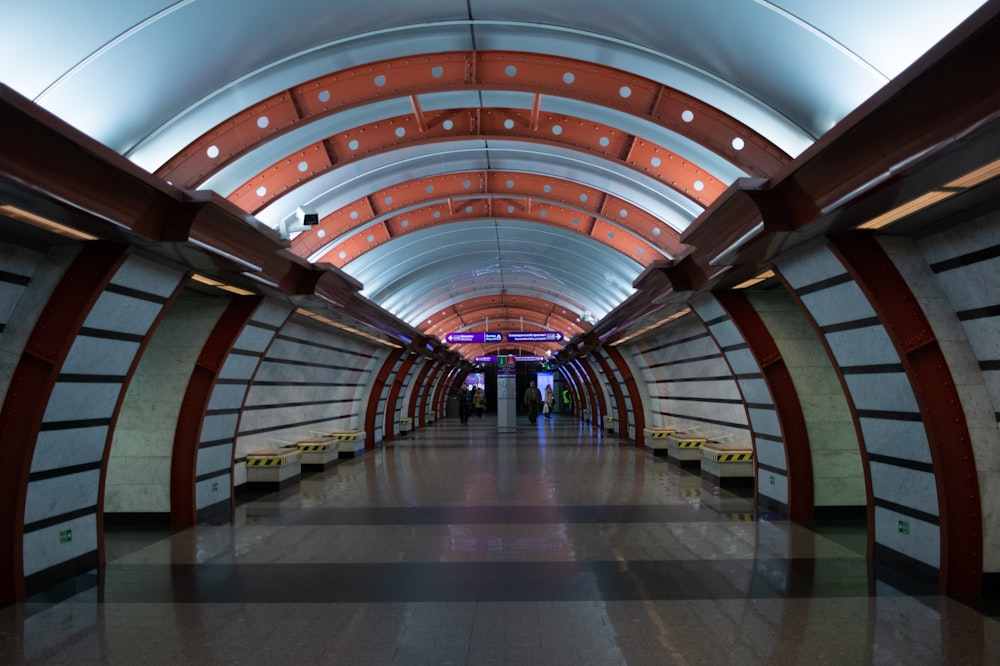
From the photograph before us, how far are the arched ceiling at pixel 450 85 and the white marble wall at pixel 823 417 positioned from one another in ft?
7.83

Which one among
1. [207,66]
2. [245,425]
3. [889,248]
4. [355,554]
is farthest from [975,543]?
[245,425]

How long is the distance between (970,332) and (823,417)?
12.4 feet

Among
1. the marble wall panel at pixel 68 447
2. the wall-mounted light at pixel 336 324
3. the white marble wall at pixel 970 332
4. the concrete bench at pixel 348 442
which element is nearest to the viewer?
the white marble wall at pixel 970 332

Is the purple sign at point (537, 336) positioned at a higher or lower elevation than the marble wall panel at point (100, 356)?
higher

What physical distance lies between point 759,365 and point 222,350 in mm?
7556

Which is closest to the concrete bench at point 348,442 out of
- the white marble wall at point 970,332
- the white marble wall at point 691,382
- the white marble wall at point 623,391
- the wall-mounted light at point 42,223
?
the white marble wall at point 623,391

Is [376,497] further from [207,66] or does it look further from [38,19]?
[38,19]

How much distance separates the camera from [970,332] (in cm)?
590

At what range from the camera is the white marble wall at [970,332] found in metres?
5.66

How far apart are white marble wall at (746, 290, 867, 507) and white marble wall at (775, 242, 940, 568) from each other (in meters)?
2.07

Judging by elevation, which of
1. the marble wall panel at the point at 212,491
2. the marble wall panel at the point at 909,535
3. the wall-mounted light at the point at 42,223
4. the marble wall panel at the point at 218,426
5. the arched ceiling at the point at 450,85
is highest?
the arched ceiling at the point at 450,85

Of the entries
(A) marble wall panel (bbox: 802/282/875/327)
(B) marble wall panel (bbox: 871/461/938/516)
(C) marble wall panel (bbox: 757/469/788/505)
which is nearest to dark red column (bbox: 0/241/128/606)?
(A) marble wall panel (bbox: 802/282/875/327)

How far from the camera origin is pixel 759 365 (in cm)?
946

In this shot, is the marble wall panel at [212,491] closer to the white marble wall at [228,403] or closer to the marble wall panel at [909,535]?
the white marble wall at [228,403]
